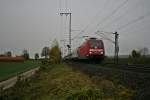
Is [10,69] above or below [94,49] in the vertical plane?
below

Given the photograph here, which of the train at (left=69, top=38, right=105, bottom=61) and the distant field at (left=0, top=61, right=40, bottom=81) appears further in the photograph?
the distant field at (left=0, top=61, right=40, bottom=81)

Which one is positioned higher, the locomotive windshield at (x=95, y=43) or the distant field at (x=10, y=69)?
the locomotive windshield at (x=95, y=43)

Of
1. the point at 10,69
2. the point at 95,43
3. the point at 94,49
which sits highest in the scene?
the point at 95,43

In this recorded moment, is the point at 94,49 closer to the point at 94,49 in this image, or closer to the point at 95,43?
the point at 94,49

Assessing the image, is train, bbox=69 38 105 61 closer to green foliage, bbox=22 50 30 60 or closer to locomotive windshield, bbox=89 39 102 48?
locomotive windshield, bbox=89 39 102 48

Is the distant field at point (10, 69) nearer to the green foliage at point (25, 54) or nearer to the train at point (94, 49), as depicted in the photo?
the train at point (94, 49)

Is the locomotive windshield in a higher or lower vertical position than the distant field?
higher

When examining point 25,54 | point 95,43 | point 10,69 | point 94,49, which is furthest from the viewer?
point 25,54

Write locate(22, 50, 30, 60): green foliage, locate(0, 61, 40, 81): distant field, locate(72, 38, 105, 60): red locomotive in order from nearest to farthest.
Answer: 1. locate(72, 38, 105, 60): red locomotive
2. locate(0, 61, 40, 81): distant field
3. locate(22, 50, 30, 60): green foliage

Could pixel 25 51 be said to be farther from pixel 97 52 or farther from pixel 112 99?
pixel 112 99

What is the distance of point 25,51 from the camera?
577ft

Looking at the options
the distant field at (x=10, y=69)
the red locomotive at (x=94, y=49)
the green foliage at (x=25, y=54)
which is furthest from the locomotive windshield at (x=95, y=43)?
the green foliage at (x=25, y=54)

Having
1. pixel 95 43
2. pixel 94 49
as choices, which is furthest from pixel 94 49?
pixel 95 43

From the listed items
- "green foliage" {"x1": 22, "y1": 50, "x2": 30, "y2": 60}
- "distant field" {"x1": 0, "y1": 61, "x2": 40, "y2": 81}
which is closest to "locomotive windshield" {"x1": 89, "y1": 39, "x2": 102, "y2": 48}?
"distant field" {"x1": 0, "y1": 61, "x2": 40, "y2": 81}
